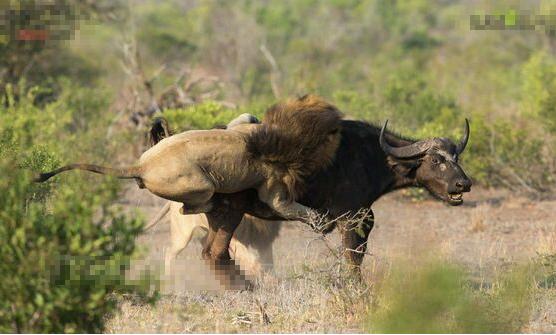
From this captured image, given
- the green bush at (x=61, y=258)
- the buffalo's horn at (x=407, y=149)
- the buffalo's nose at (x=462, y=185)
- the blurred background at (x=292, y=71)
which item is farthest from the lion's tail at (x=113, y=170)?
the blurred background at (x=292, y=71)

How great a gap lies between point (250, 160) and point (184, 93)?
36.3ft

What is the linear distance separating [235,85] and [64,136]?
12594mm

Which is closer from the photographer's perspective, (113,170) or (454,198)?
(113,170)

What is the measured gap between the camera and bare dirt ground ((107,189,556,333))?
24.8ft

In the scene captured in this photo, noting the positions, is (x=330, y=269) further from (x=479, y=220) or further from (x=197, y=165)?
(x=479, y=220)

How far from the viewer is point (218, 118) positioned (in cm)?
1589

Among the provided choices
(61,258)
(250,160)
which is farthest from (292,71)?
(61,258)

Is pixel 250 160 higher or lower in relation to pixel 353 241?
higher

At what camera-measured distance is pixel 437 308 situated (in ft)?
22.2

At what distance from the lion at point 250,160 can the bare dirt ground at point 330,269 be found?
56 cm

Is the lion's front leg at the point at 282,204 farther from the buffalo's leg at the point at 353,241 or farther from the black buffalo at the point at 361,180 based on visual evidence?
the buffalo's leg at the point at 353,241

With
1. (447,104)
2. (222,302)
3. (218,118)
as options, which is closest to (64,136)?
(218,118)

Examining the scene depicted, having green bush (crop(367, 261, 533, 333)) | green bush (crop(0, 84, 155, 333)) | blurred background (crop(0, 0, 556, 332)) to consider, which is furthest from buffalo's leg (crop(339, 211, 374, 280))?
green bush (crop(0, 84, 155, 333))

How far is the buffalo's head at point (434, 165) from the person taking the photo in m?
9.25
